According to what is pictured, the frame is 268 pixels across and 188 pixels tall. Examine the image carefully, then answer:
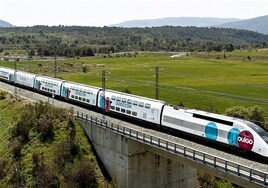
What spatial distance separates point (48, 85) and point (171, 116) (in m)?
34.0

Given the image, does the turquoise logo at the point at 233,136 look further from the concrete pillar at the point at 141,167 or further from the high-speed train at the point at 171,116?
the concrete pillar at the point at 141,167

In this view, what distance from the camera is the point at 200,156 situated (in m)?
37.3

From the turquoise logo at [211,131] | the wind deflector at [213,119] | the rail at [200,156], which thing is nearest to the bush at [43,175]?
the rail at [200,156]

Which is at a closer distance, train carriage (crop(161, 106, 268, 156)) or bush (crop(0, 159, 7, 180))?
train carriage (crop(161, 106, 268, 156))

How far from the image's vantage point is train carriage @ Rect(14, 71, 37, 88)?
262 ft

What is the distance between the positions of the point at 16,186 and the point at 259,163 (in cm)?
2741

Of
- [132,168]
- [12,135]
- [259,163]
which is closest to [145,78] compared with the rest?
[12,135]

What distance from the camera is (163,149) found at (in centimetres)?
4006

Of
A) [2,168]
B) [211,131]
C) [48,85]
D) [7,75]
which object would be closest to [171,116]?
[211,131]

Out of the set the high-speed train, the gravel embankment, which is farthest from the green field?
the gravel embankment

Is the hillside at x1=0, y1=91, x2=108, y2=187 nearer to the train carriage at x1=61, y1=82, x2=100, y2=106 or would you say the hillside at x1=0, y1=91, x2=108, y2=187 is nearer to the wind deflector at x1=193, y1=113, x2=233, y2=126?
the train carriage at x1=61, y1=82, x2=100, y2=106

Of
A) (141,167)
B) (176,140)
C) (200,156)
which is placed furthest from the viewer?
(141,167)

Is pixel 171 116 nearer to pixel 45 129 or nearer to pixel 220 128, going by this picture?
pixel 220 128

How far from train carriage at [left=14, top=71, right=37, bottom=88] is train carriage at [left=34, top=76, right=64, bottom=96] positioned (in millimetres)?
2045
